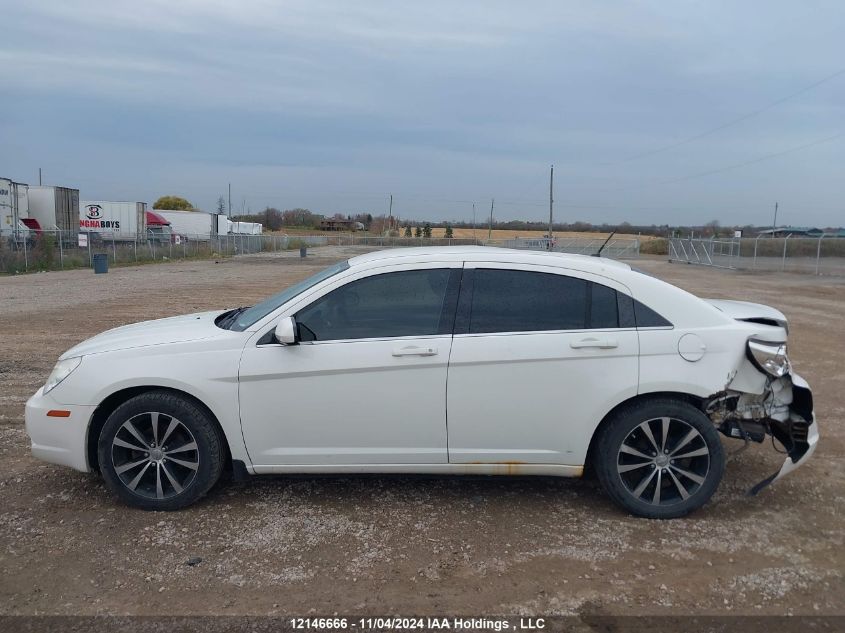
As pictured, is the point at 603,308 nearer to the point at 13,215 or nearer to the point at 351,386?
the point at 351,386

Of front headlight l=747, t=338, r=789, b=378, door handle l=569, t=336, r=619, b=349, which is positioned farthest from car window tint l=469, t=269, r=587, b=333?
front headlight l=747, t=338, r=789, b=378

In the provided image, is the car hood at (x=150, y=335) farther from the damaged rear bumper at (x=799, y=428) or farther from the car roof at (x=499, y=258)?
the damaged rear bumper at (x=799, y=428)

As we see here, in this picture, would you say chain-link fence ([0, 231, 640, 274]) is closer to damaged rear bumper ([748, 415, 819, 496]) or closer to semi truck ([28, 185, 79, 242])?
semi truck ([28, 185, 79, 242])

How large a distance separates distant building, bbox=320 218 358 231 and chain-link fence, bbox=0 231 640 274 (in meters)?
56.3

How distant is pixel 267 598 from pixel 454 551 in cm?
106

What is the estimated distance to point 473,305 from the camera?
4.59 metres

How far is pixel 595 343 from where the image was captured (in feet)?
14.7

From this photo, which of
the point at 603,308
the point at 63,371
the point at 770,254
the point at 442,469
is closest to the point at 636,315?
the point at 603,308

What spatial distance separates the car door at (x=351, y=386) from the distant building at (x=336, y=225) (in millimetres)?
127052

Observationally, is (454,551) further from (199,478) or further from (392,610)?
(199,478)

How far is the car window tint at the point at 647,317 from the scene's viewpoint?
14.9 feet

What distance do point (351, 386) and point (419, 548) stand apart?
3.35ft

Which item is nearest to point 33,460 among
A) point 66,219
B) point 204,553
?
point 204,553

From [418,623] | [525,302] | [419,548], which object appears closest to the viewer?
[418,623]
